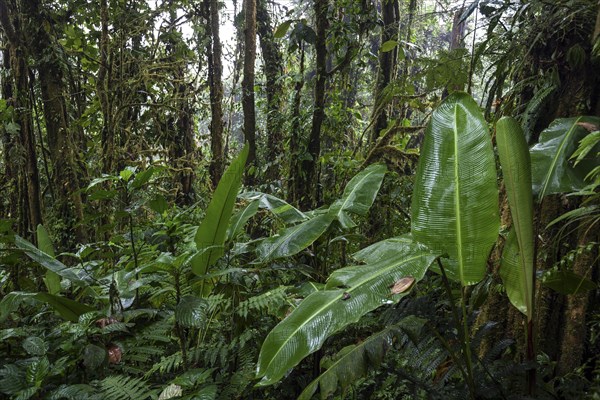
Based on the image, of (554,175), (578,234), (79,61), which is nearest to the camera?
(554,175)

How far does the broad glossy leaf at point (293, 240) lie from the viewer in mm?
2271

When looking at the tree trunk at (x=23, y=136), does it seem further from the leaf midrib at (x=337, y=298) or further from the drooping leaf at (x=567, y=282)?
the drooping leaf at (x=567, y=282)

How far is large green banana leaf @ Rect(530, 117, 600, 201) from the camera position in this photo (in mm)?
1820

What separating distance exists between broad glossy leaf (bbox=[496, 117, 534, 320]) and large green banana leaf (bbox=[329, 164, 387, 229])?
35.0 inches

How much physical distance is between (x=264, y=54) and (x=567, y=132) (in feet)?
21.1

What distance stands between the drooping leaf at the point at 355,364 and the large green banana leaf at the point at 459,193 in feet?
1.06

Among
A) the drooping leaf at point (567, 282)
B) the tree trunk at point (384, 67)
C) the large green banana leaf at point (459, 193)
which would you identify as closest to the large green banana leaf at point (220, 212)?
the large green banana leaf at point (459, 193)

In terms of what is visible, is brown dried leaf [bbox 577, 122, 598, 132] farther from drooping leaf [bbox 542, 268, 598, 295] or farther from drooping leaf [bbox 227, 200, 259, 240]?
drooping leaf [bbox 227, 200, 259, 240]

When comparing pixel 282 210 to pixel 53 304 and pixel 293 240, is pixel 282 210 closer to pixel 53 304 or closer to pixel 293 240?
pixel 293 240

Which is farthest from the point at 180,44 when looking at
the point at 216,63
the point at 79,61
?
the point at 79,61

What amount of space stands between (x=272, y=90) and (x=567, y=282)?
20.2 feet

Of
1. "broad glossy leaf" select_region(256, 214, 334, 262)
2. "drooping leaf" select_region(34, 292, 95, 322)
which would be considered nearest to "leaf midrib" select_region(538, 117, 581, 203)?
"broad glossy leaf" select_region(256, 214, 334, 262)

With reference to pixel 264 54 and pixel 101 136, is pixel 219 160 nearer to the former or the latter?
pixel 101 136

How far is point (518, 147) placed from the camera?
1.69 metres
